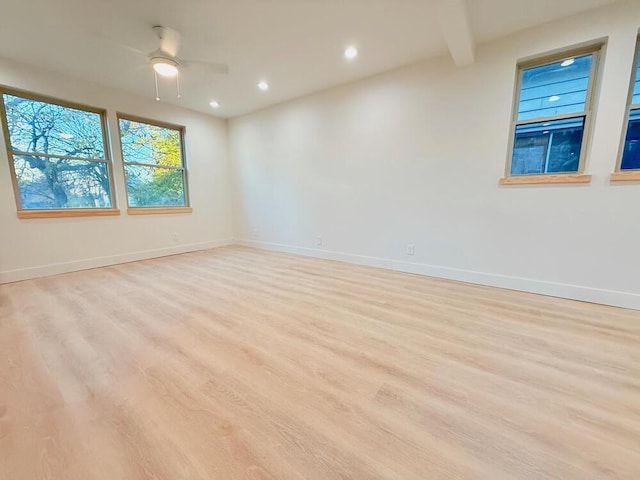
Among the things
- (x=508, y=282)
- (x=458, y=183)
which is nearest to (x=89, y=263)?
(x=458, y=183)

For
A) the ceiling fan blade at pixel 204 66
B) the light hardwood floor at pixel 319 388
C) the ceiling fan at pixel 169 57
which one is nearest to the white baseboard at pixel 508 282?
the light hardwood floor at pixel 319 388

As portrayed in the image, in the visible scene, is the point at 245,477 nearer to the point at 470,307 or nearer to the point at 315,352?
the point at 315,352

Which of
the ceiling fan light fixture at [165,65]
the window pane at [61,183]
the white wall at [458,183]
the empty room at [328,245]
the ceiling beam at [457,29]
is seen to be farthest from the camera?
the window pane at [61,183]

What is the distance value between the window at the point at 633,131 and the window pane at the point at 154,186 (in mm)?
5882

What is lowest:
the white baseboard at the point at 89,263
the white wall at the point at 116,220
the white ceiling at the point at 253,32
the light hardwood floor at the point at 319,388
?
the light hardwood floor at the point at 319,388

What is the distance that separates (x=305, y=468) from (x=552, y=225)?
10.0 ft

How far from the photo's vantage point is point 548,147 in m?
2.67

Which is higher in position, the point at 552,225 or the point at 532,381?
the point at 552,225

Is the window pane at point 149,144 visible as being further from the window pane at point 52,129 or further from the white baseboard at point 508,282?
the white baseboard at point 508,282

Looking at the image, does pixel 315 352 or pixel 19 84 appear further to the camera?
pixel 19 84

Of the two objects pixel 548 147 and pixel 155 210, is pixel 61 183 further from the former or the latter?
pixel 548 147

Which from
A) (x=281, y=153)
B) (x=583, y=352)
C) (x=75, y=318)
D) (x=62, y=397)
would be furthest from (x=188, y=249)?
(x=583, y=352)

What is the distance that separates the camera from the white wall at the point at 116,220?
3211mm

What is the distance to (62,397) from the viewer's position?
4.46 ft
